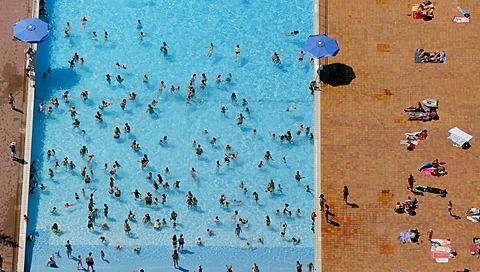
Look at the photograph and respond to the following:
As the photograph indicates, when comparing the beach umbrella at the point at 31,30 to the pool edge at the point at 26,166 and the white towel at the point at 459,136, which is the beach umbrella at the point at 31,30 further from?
the white towel at the point at 459,136

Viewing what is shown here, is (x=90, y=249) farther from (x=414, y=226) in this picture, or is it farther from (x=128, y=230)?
(x=414, y=226)

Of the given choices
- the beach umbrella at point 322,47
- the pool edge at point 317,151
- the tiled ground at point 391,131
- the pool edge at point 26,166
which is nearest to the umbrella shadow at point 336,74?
the tiled ground at point 391,131

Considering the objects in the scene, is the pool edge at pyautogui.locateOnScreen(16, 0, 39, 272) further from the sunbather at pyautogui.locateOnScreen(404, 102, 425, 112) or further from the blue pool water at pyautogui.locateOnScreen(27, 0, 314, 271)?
the sunbather at pyautogui.locateOnScreen(404, 102, 425, 112)

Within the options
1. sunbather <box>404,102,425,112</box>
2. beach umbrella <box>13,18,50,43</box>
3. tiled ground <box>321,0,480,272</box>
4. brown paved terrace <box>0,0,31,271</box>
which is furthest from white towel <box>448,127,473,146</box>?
brown paved terrace <box>0,0,31,271</box>

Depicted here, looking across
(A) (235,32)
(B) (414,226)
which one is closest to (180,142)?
(A) (235,32)

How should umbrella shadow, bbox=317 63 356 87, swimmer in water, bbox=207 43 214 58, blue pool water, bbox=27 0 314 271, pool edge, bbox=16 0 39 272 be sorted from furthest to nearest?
swimmer in water, bbox=207 43 214 58
umbrella shadow, bbox=317 63 356 87
blue pool water, bbox=27 0 314 271
pool edge, bbox=16 0 39 272
